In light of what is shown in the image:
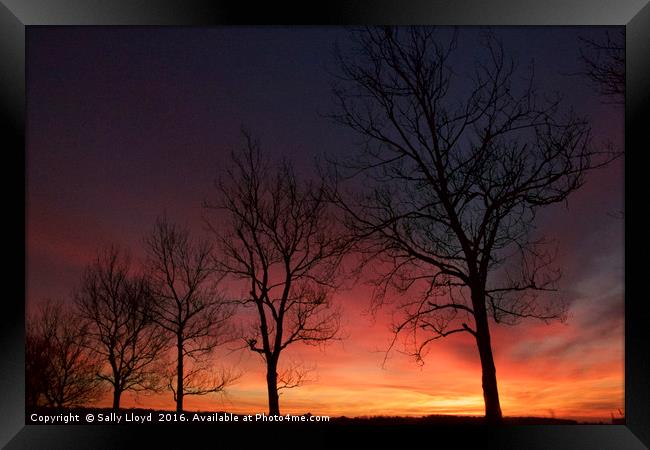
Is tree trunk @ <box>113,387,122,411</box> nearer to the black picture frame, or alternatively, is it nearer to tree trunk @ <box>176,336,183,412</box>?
tree trunk @ <box>176,336,183,412</box>

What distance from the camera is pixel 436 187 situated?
6.25 m

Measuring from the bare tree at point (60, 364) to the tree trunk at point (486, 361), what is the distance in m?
3.38

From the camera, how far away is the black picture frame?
3.99 meters

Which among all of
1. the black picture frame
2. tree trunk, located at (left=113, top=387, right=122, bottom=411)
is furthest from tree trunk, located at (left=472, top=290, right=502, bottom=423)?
tree trunk, located at (left=113, top=387, right=122, bottom=411)

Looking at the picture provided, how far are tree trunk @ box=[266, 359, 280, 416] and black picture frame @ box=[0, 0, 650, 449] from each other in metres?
1.97

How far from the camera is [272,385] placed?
20.6ft

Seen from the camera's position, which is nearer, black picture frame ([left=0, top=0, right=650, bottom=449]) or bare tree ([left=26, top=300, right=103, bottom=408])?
black picture frame ([left=0, top=0, right=650, bottom=449])

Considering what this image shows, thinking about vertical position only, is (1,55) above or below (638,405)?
above

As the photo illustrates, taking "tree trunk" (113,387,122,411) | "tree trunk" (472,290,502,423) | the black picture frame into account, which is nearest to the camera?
the black picture frame
